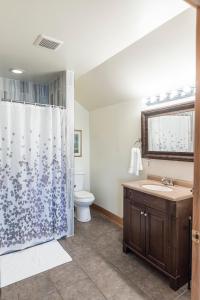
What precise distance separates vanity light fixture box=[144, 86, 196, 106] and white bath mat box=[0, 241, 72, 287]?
226 centimetres

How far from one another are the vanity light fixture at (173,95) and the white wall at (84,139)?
64.2 inches

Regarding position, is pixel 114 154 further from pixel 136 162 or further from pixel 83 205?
pixel 83 205

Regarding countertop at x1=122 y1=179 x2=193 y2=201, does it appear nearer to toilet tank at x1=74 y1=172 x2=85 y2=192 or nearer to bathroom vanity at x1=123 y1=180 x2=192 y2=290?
bathroom vanity at x1=123 y1=180 x2=192 y2=290

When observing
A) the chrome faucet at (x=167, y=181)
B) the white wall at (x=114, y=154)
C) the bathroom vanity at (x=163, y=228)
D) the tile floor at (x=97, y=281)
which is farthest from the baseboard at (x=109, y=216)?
the chrome faucet at (x=167, y=181)

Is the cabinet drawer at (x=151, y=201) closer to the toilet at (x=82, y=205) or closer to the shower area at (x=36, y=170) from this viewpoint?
the shower area at (x=36, y=170)

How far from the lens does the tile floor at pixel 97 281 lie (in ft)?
5.81

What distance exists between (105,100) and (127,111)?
523 mm

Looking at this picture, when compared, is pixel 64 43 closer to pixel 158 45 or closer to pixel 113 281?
pixel 158 45

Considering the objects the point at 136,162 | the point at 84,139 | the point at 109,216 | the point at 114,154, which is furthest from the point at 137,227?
the point at 84,139

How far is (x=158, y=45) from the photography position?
1.98 meters

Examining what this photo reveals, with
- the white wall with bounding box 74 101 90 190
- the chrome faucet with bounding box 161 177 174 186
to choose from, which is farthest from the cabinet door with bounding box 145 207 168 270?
the white wall with bounding box 74 101 90 190

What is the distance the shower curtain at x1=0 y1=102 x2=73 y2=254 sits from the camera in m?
2.38

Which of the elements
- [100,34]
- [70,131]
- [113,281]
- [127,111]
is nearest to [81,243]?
[113,281]

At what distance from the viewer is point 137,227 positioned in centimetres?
227
